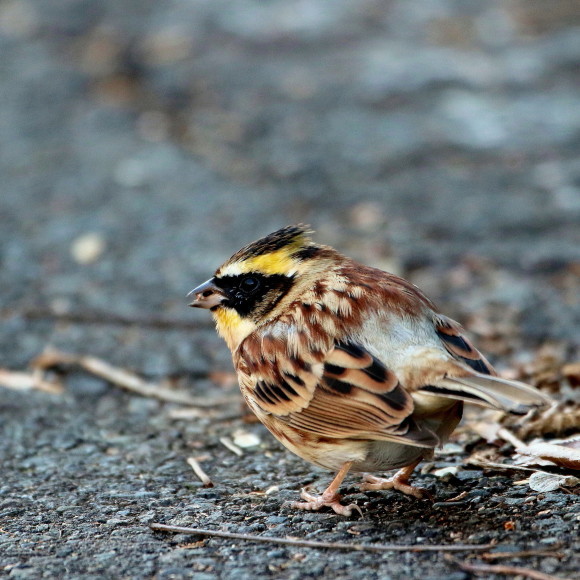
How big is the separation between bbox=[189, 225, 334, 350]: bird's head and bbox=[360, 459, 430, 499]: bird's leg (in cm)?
96

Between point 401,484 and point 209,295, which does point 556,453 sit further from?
point 209,295

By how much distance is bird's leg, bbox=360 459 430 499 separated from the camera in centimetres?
448

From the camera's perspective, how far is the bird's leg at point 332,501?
4.30 m

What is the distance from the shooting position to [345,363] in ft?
13.9

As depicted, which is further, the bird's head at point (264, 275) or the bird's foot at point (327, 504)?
the bird's head at point (264, 275)

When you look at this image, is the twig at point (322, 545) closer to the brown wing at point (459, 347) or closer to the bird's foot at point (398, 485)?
the bird's foot at point (398, 485)

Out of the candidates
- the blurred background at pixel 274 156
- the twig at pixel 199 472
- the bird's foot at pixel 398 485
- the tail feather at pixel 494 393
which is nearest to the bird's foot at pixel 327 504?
the bird's foot at pixel 398 485

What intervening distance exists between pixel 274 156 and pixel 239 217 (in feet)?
4.16

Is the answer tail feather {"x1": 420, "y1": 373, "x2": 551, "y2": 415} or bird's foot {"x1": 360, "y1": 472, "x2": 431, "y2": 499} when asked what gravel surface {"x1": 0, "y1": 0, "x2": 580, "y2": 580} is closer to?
bird's foot {"x1": 360, "y1": 472, "x2": 431, "y2": 499}

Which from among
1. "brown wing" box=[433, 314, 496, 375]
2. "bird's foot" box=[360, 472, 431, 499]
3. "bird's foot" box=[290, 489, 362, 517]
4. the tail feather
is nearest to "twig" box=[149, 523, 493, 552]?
"bird's foot" box=[290, 489, 362, 517]

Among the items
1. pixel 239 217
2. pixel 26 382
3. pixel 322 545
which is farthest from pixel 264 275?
pixel 239 217

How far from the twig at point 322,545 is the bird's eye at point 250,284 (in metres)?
1.37

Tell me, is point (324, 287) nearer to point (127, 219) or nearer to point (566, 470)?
point (566, 470)

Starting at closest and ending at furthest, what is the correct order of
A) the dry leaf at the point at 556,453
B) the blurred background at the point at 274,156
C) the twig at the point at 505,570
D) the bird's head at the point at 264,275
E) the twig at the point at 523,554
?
the twig at the point at 505,570
the twig at the point at 523,554
the dry leaf at the point at 556,453
the bird's head at the point at 264,275
the blurred background at the point at 274,156
